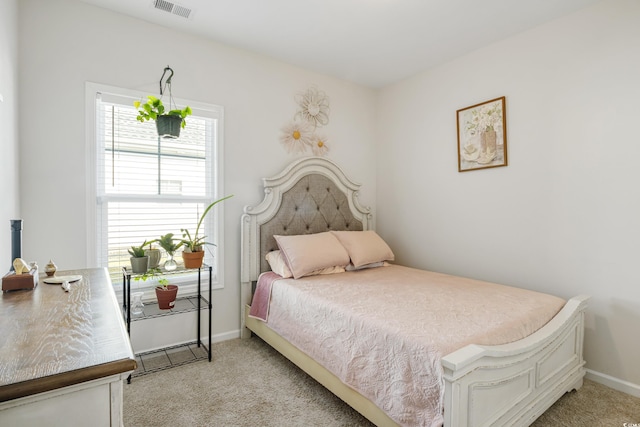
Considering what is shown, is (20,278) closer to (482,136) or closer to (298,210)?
(298,210)

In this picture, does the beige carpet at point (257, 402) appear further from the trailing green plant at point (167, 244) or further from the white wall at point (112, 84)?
the trailing green plant at point (167, 244)

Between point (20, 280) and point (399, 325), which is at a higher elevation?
point (20, 280)

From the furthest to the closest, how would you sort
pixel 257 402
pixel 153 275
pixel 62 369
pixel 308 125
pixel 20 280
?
pixel 308 125 → pixel 153 275 → pixel 257 402 → pixel 20 280 → pixel 62 369

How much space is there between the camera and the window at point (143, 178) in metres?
2.35

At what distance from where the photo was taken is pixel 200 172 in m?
2.78

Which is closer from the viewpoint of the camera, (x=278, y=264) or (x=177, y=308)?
(x=177, y=308)

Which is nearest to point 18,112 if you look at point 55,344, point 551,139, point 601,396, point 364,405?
point 55,344

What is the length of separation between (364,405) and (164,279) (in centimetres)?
175

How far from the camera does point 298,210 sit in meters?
3.12

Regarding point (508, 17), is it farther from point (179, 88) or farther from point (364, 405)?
point (364, 405)

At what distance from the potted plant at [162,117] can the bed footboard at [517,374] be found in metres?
2.12

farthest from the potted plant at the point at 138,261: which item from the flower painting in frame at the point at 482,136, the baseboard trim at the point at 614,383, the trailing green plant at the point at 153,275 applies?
the baseboard trim at the point at 614,383

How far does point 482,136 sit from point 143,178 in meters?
2.76

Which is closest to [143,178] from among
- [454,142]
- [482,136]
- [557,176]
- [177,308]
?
[177,308]
